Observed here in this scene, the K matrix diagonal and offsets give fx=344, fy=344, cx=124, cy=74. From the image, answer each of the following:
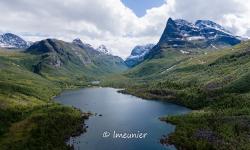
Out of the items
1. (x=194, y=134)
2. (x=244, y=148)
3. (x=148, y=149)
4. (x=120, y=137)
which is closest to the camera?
(x=244, y=148)

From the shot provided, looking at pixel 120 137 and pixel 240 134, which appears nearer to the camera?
pixel 240 134

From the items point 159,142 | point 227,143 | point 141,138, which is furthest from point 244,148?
point 141,138

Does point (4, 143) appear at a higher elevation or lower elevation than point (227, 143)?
lower

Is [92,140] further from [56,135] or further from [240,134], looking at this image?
[240,134]

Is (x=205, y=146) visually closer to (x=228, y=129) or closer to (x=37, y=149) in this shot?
(x=228, y=129)

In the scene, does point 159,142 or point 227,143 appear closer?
point 227,143

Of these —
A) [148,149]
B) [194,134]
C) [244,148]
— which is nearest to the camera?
[244,148]

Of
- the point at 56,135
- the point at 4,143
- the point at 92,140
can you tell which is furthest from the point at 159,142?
the point at 4,143

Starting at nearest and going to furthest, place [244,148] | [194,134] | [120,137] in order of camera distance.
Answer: [244,148] → [194,134] → [120,137]

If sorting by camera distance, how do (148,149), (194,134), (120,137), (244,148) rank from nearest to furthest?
1. (244,148)
2. (148,149)
3. (194,134)
4. (120,137)
